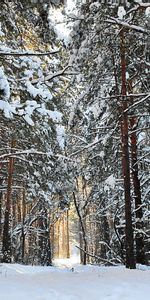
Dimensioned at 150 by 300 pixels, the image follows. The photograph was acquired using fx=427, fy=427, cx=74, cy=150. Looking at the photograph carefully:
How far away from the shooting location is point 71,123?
1229cm

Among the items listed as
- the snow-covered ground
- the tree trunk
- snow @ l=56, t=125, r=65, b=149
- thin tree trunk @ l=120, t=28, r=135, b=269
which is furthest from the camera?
the tree trunk

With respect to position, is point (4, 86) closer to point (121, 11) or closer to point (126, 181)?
point (121, 11)

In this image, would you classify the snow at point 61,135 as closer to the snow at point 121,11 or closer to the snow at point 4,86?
the snow at point 121,11

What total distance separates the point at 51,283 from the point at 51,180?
6329 mm

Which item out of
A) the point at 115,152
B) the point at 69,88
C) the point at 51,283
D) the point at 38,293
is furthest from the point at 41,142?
the point at 38,293

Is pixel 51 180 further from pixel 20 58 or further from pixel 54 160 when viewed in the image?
pixel 20 58

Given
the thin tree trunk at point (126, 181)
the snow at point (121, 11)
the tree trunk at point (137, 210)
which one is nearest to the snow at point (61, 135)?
the thin tree trunk at point (126, 181)

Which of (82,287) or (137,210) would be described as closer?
(82,287)

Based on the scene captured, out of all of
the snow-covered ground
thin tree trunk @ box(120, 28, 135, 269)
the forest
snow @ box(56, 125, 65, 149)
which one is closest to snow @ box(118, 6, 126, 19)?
the forest

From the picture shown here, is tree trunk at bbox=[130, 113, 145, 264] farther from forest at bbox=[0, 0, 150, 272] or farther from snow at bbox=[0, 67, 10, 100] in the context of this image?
snow at bbox=[0, 67, 10, 100]

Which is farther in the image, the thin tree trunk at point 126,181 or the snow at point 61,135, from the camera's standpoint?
the snow at point 61,135

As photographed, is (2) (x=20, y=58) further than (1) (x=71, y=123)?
No

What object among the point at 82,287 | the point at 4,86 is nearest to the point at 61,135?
the point at 4,86

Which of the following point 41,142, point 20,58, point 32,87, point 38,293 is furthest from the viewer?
point 41,142
